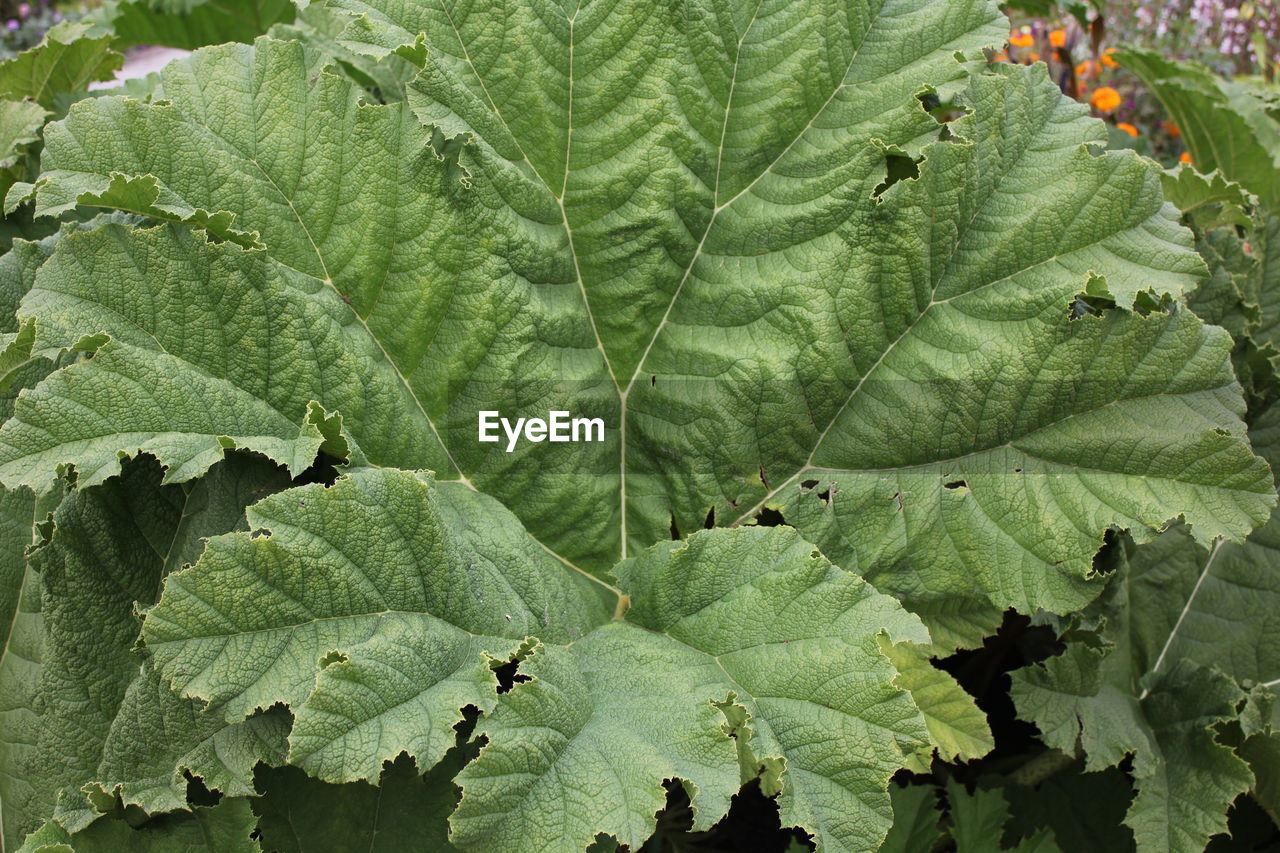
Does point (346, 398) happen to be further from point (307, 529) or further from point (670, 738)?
point (670, 738)

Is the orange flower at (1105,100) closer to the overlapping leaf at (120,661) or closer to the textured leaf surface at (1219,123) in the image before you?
the textured leaf surface at (1219,123)

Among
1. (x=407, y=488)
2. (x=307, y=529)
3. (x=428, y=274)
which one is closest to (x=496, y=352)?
(x=428, y=274)

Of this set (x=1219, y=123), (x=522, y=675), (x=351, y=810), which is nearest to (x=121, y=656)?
(x=351, y=810)

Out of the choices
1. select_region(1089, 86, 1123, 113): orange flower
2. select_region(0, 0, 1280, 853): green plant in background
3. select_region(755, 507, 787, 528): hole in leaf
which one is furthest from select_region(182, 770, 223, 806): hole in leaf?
select_region(1089, 86, 1123, 113): orange flower

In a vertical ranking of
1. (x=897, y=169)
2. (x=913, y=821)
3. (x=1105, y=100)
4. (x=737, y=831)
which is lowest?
(x=737, y=831)

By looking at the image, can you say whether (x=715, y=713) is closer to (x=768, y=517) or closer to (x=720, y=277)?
(x=768, y=517)

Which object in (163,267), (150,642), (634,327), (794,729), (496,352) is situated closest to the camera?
(150,642)

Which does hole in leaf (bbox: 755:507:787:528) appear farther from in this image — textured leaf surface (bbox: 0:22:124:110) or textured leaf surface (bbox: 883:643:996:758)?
textured leaf surface (bbox: 0:22:124:110)
